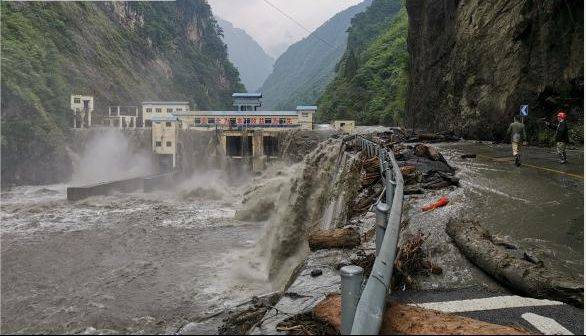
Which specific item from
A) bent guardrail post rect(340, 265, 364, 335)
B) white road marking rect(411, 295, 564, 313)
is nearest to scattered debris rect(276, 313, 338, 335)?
bent guardrail post rect(340, 265, 364, 335)

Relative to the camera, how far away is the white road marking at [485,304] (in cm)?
395

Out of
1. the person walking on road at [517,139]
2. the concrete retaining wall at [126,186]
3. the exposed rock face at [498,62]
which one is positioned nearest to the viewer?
the person walking on road at [517,139]

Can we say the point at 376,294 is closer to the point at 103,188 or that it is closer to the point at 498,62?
the point at 498,62

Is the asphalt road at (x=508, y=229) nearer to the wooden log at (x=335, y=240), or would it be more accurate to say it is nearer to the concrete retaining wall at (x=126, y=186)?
the wooden log at (x=335, y=240)

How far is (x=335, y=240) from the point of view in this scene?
6102mm

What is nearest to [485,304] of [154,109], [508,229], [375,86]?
[508,229]

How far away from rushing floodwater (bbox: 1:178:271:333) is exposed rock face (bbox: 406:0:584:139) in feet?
44.4

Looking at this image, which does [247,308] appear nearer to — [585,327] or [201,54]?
[585,327]

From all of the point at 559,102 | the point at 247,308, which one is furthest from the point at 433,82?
the point at 247,308

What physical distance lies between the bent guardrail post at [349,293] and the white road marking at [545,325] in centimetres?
205

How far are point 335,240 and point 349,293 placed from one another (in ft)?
12.2

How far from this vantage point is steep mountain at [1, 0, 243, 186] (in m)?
48.1

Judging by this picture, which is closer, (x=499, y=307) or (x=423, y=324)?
(x=423, y=324)

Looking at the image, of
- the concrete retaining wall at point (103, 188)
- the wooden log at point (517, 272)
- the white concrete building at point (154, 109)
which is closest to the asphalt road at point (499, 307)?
the wooden log at point (517, 272)
